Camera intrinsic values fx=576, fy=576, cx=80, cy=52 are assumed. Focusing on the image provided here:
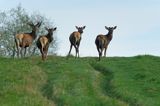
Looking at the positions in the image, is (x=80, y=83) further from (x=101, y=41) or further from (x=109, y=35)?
(x=109, y=35)

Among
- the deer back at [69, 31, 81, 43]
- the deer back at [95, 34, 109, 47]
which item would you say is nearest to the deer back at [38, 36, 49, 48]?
the deer back at [69, 31, 81, 43]

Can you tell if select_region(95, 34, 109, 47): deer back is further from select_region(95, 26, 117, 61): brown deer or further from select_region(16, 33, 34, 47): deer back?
select_region(16, 33, 34, 47): deer back

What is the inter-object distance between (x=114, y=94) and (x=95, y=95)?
1.67 meters

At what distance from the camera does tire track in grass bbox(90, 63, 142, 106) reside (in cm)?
2686

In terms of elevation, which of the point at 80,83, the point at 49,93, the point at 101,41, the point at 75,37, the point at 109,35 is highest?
the point at 109,35

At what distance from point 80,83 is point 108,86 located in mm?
1815

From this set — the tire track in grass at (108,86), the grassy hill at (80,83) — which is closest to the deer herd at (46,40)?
the grassy hill at (80,83)

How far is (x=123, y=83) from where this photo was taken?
106 ft

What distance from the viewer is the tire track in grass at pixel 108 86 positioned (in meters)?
26.9

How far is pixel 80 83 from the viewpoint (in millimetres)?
31328

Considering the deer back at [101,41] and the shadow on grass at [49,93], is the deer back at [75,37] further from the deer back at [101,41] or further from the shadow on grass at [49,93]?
the shadow on grass at [49,93]

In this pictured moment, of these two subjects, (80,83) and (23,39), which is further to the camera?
(23,39)

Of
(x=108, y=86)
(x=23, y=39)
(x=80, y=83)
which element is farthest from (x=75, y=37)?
(x=80, y=83)

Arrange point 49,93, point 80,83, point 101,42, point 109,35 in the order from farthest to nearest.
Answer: point 109,35 → point 101,42 → point 80,83 → point 49,93
